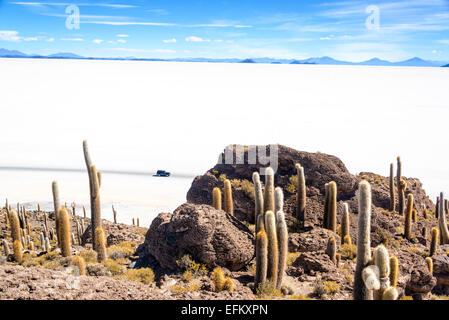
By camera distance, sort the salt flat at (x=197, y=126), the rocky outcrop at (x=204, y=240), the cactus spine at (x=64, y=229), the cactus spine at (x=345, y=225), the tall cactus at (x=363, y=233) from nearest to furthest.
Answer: the tall cactus at (x=363, y=233), the rocky outcrop at (x=204, y=240), the cactus spine at (x=64, y=229), the cactus spine at (x=345, y=225), the salt flat at (x=197, y=126)

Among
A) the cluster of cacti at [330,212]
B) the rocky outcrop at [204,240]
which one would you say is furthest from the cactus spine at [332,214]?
the rocky outcrop at [204,240]

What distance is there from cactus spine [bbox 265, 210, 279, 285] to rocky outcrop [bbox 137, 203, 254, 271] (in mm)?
1375

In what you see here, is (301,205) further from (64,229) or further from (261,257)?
(64,229)

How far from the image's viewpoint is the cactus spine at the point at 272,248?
8836 mm

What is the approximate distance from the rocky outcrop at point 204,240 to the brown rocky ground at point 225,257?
24mm

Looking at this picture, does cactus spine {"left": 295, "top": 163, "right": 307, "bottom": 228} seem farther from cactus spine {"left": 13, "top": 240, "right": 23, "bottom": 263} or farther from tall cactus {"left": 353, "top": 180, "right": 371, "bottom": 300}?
cactus spine {"left": 13, "top": 240, "right": 23, "bottom": 263}

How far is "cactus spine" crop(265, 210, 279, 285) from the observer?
884 cm

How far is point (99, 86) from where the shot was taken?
102 m

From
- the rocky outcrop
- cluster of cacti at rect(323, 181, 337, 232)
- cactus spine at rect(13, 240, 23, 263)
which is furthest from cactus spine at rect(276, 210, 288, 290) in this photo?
cactus spine at rect(13, 240, 23, 263)

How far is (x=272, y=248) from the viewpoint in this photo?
9102mm

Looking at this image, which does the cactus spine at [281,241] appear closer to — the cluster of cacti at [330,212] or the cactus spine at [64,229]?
the cluster of cacti at [330,212]

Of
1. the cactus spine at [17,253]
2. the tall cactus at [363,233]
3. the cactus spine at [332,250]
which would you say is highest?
the tall cactus at [363,233]

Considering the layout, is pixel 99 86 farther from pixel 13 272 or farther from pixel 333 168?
pixel 13 272
